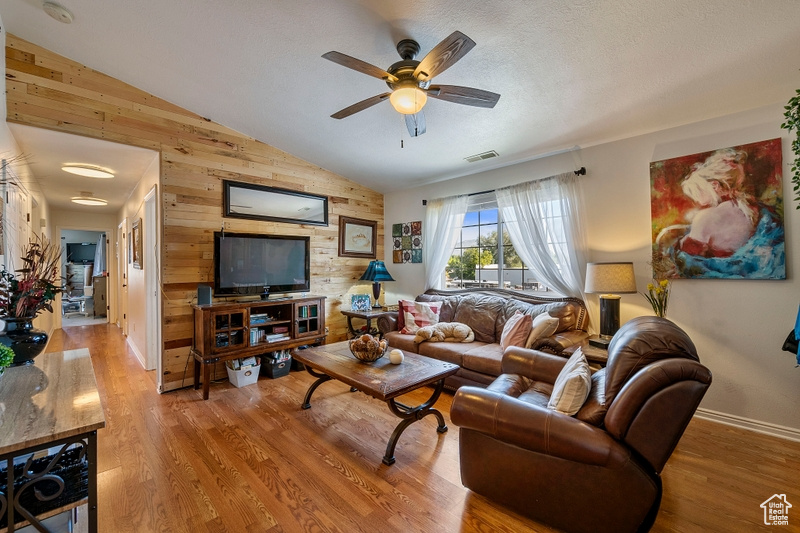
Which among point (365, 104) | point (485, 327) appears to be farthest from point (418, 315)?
point (365, 104)

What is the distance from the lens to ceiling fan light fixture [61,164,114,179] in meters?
3.72

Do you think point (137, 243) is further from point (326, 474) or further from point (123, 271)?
point (326, 474)

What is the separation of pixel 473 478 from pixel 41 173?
5.77 m

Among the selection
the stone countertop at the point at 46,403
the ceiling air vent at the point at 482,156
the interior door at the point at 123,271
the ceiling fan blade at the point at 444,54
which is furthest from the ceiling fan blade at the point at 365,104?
the interior door at the point at 123,271

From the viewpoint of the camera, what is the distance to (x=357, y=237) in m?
5.00

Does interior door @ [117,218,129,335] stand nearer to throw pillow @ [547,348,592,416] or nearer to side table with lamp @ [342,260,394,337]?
side table with lamp @ [342,260,394,337]

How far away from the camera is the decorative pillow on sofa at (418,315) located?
3.88 metres

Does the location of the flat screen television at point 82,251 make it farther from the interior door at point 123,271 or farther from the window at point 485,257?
the window at point 485,257

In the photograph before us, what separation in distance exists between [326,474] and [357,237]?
347 cm

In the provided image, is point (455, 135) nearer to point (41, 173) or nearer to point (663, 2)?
point (663, 2)

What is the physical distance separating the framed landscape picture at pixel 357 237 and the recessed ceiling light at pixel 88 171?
2856 millimetres

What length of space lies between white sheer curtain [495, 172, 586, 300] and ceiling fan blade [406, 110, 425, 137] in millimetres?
1698

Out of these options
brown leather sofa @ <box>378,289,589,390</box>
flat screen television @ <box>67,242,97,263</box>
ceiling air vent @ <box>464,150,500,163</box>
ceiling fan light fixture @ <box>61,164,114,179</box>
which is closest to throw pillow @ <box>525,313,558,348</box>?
brown leather sofa @ <box>378,289,589,390</box>

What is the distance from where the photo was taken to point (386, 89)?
2857 mm
